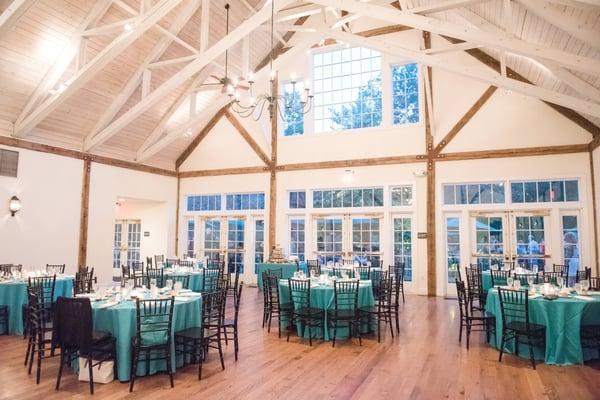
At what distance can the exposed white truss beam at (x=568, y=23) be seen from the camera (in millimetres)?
4743

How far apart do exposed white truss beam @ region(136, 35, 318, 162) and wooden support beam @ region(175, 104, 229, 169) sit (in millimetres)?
317

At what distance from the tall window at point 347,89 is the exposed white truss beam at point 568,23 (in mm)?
5852

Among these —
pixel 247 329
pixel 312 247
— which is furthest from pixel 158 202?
pixel 247 329

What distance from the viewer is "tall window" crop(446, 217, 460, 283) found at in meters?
9.75

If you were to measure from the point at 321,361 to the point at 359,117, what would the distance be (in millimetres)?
7753

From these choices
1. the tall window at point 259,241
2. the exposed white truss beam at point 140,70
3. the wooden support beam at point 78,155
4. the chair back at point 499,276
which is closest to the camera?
the chair back at point 499,276

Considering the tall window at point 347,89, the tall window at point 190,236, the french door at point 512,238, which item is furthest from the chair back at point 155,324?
the tall window at point 190,236

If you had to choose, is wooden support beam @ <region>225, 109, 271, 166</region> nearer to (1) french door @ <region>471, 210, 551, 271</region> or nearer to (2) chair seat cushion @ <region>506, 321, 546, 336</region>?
(1) french door @ <region>471, 210, 551, 271</region>

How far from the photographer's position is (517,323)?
5.01m

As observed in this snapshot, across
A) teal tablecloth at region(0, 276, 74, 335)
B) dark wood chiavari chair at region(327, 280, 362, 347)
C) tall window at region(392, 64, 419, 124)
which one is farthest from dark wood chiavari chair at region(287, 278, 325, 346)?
tall window at region(392, 64, 419, 124)

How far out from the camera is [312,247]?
448 inches

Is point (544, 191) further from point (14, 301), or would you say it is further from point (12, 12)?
point (12, 12)

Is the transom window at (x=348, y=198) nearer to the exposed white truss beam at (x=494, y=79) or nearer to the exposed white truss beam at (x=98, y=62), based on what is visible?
the exposed white truss beam at (x=494, y=79)

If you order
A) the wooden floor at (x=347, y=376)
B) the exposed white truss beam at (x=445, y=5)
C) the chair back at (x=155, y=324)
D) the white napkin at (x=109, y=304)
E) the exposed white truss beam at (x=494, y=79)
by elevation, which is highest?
the exposed white truss beam at (x=445, y=5)
